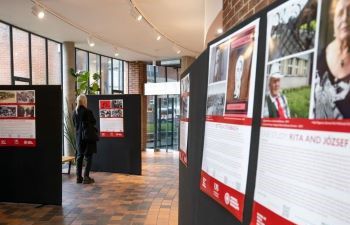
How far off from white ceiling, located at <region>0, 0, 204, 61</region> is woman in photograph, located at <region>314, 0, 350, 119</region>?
526 cm

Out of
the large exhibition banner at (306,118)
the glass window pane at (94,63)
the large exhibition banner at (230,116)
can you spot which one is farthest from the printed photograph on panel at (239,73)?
the glass window pane at (94,63)

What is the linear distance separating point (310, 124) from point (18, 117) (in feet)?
15.3

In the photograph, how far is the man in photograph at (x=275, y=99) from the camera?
3.46 ft

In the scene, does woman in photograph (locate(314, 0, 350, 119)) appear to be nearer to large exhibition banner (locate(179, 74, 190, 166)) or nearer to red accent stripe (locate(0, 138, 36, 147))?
large exhibition banner (locate(179, 74, 190, 166))

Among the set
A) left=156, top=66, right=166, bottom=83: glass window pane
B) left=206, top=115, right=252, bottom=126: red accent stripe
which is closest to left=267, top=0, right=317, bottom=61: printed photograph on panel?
left=206, top=115, right=252, bottom=126: red accent stripe

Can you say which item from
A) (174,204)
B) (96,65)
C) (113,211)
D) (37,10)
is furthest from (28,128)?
(96,65)

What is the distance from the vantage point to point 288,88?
1.04m

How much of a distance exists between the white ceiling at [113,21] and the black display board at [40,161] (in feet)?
6.23

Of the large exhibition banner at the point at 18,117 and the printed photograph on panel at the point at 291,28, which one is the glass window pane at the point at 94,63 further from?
the printed photograph on panel at the point at 291,28

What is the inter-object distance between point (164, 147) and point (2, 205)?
8470mm

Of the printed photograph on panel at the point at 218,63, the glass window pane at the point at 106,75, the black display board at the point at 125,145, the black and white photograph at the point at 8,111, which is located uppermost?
the glass window pane at the point at 106,75

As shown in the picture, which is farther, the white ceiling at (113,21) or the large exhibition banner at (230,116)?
the white ceiling at (113,21)

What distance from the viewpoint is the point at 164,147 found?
13.1 m

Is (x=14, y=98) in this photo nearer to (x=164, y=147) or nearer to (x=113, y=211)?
(x=113, y=211)
